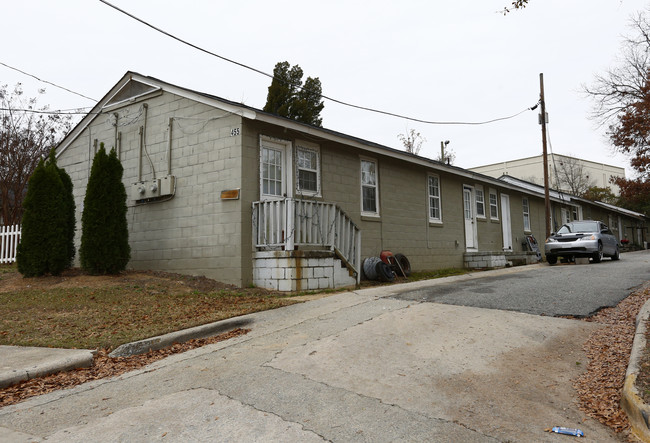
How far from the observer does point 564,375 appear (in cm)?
473

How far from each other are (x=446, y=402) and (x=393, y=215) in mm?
10544

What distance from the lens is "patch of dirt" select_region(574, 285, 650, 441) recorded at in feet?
12.6

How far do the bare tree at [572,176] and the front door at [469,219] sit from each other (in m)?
38.4

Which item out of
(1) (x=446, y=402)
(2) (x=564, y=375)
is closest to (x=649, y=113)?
(2) (x=564, y=375)

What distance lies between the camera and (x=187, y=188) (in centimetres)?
1130

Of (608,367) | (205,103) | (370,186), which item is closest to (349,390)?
(608,367)

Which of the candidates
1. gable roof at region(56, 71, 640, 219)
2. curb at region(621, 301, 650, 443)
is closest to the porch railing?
gable roof at region(56, 71, 640, 219)

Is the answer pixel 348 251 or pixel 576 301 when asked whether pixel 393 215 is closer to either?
pixel 348 251

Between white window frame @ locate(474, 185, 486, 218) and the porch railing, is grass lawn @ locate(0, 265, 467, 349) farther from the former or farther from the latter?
white window frame @ locate(474, 185, 486, 218)

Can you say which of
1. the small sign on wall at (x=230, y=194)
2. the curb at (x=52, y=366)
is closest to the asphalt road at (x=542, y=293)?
the small sign on wall at (x=230, y=194)

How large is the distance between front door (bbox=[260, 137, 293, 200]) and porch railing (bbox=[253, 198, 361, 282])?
2.77ft

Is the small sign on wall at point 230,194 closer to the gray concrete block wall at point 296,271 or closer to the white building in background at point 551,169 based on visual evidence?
the gray concrete block wall at point 296,271

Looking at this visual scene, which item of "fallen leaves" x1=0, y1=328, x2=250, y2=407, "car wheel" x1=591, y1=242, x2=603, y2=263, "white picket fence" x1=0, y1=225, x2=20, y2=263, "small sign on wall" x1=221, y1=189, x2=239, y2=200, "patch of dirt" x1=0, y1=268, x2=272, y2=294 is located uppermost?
"small sign on wall" x1=221, y1=189, x2=239, y2=200

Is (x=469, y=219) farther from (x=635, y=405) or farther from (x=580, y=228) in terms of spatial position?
(x=635, y=405)
